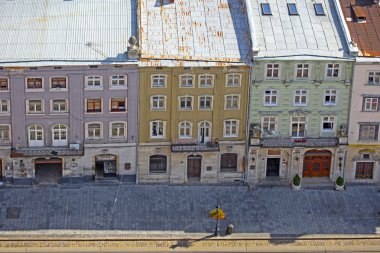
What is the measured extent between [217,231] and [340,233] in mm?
13678

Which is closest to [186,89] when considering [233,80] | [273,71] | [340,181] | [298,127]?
[233,80]

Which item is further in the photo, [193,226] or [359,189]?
[359,189]

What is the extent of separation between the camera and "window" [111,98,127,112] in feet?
351

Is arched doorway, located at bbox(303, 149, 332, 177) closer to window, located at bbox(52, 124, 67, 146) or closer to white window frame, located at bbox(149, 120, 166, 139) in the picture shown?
white window frame, located at bbox(149, 120, 166, 139)

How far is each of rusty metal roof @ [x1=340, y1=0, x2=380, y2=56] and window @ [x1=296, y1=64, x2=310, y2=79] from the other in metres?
6.33

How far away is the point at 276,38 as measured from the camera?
107938mm

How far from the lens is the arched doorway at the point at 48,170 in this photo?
10900 cm

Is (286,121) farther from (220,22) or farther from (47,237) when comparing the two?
(47,237)

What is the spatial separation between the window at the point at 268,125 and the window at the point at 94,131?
1864cm

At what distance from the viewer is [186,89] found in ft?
351

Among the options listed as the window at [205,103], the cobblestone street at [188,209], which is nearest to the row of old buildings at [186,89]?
the window at [205,103]

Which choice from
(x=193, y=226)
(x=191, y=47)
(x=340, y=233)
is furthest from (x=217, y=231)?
(x=191, y=47)

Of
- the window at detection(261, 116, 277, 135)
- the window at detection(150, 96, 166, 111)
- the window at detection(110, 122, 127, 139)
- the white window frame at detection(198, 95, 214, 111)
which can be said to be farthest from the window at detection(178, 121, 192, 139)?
the window at detection(261, 116, 277, 135)

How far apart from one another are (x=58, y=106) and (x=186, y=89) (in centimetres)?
1448
